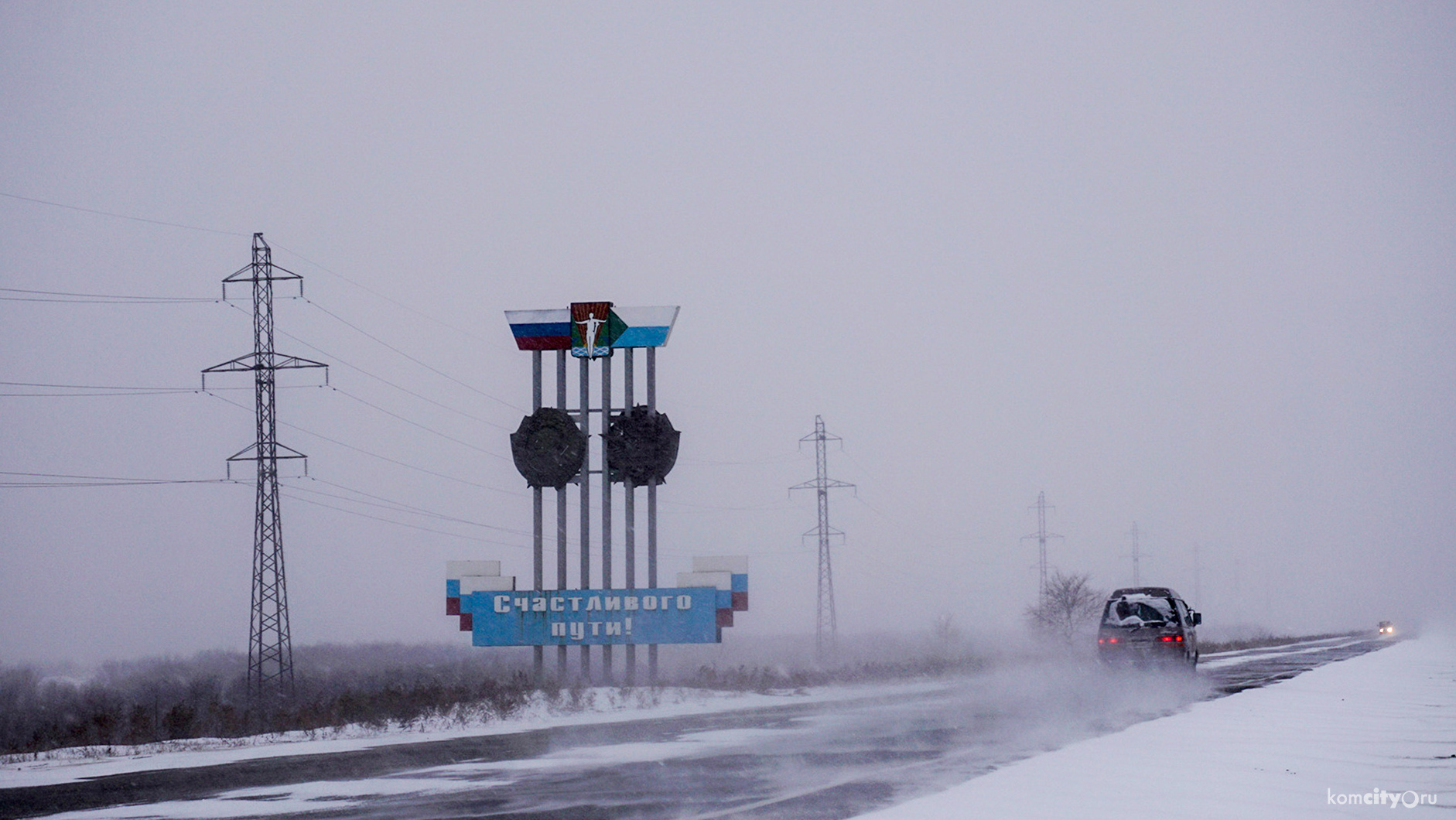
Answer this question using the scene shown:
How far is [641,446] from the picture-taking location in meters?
38.4

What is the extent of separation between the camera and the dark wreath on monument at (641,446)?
126 ft

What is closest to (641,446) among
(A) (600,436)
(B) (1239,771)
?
(A) (600,436)

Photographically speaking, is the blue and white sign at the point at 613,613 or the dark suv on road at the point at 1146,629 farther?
the blue and white sign at the point at 613,613

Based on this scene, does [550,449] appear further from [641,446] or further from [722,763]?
[722,763]

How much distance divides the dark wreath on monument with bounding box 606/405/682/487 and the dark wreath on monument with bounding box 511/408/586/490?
989 mm

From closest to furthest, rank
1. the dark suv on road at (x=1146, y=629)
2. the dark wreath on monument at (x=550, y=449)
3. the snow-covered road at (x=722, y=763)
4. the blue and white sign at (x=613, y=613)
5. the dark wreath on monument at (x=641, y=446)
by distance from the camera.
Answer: the snow-covered road at (x=722, y=763), the dark suv on road at (x=1146, y=629), the blue and white sign at (x=613, y=613), the dark wreath on monument at (x=550, y=449), the dark wreath on monument at (x=641, y=446)

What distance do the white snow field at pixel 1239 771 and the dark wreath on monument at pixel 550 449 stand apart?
65.8ft

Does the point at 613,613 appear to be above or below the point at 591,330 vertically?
below

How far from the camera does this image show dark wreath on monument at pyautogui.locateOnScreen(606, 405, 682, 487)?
38.4m

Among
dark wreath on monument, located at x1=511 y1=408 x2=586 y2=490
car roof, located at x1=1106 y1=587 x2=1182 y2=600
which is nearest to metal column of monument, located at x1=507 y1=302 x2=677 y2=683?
dark wreath on monument, located at x1=511 y1=408 x2=586 y2=490

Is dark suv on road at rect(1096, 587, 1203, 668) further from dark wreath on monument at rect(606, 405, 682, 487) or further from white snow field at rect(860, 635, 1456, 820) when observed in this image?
dark wreath on monument at rect(606, 405, 682, 487)

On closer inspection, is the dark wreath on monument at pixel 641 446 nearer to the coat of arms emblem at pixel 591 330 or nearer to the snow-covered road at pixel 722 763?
the coat of arms emblem at pixel 591 330

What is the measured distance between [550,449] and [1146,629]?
17.5 metres

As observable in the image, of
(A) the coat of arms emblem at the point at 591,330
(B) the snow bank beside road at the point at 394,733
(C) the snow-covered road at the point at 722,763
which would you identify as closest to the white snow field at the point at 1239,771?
(C) the snow-covered road at the point at 722,763
